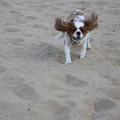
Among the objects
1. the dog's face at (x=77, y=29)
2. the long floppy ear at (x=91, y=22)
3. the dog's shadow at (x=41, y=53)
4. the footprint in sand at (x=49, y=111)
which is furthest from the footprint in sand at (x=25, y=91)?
the long floppy ear at (x=91, y=22)

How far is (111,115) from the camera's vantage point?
2.04 meters

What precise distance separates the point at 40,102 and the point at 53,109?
0.60ft

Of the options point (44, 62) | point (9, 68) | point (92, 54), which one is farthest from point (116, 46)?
point (9, 68)

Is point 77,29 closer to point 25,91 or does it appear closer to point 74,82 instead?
point 74,82

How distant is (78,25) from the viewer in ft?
10.4

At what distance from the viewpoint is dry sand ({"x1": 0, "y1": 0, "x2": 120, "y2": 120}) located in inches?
87.0

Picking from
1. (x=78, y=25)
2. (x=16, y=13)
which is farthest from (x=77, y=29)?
(x=16, y=13)

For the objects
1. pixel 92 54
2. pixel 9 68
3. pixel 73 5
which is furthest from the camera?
pixel 73 5

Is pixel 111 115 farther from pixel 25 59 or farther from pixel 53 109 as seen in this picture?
pixel 25 59

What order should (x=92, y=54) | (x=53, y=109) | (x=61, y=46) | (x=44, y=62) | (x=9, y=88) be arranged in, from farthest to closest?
(x=61, y=46), (x=92, y=54), (x=44, y=62), (x=9, y=88), (x=53, y=109)

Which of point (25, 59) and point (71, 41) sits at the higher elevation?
point (71, 41)

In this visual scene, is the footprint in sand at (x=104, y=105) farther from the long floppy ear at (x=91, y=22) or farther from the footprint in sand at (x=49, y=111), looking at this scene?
the long floppy ear at (x=91, y=22)

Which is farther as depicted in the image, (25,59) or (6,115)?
(25,59)

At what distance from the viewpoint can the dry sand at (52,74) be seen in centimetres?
221
